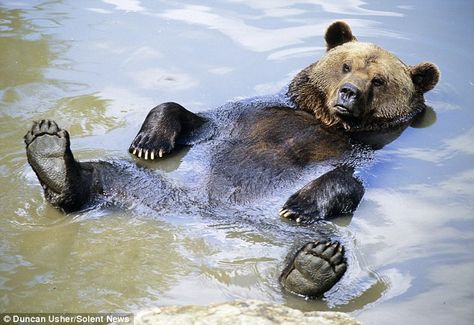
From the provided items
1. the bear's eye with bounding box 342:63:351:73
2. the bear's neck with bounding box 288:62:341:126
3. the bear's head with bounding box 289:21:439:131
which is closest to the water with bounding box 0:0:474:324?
the bear's head with bounding box 289:21:439:131

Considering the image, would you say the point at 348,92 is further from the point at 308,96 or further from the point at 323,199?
the point at 323,199

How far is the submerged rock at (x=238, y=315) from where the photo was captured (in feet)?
13.2

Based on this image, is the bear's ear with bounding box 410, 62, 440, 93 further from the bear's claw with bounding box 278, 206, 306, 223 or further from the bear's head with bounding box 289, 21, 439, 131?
the bear's claw with bounding box 278, 206, 306, 223

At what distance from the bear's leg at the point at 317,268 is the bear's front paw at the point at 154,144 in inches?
91.3

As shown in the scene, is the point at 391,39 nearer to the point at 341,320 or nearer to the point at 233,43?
the point at 233,43

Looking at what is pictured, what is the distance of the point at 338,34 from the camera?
8.01 m

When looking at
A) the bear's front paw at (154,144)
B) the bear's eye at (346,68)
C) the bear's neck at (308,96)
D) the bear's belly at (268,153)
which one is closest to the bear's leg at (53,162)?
the bear's front paw at (154,144)

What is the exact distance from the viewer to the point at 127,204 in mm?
6035

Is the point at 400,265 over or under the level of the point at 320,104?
under

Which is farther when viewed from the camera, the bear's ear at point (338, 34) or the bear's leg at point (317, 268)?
the bear's ear at point (338, 34)

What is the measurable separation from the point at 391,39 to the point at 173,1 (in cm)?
328

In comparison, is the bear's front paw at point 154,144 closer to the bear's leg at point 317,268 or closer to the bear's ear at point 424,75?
the bear's leg at point 317,268

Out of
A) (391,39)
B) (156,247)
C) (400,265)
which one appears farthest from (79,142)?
(391,39)

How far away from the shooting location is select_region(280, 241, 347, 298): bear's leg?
4.79 metres
